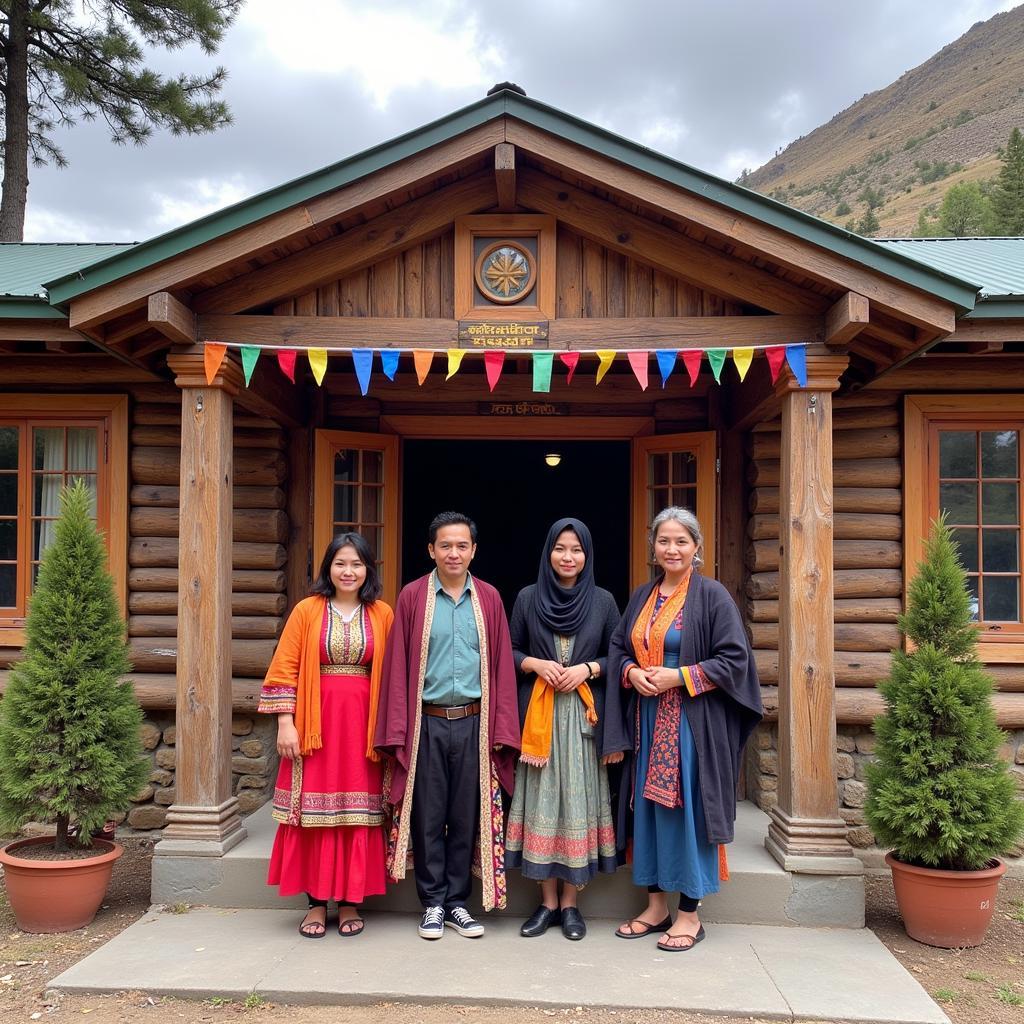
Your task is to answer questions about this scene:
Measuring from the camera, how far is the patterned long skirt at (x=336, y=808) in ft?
13.4

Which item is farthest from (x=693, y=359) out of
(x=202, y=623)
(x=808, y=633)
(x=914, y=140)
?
(x=914, y=140)

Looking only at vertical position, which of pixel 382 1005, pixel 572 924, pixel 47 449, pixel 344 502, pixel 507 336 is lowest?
pixel 382 1005

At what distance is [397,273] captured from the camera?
4855 mm

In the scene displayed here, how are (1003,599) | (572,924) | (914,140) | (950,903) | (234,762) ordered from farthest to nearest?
(914,140) < (234,762) < (1003,599) < (950,903) < (572,924)

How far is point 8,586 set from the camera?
590 centimetres

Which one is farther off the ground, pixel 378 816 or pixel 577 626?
pixel 577 626

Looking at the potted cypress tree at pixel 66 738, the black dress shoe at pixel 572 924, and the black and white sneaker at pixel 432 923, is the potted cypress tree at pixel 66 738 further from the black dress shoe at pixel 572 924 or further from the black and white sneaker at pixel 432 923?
the black dress shoe at pixel 572 924

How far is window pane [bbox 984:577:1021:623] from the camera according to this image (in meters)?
5.74

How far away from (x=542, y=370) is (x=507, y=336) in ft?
A: 1.01

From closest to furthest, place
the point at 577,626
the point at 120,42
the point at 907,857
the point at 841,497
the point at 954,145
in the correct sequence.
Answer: the point at 577,626, the point at 907,857, the point at 841,497, the point at 120,42, the point at 954,145

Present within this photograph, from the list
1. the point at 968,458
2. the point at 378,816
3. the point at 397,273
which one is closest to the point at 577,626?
the point at 378,816

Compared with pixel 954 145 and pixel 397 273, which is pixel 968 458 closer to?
pixel 397 273

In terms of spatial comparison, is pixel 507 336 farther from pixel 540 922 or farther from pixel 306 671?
pixel 540 922

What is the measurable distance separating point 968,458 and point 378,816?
4.20 metres
